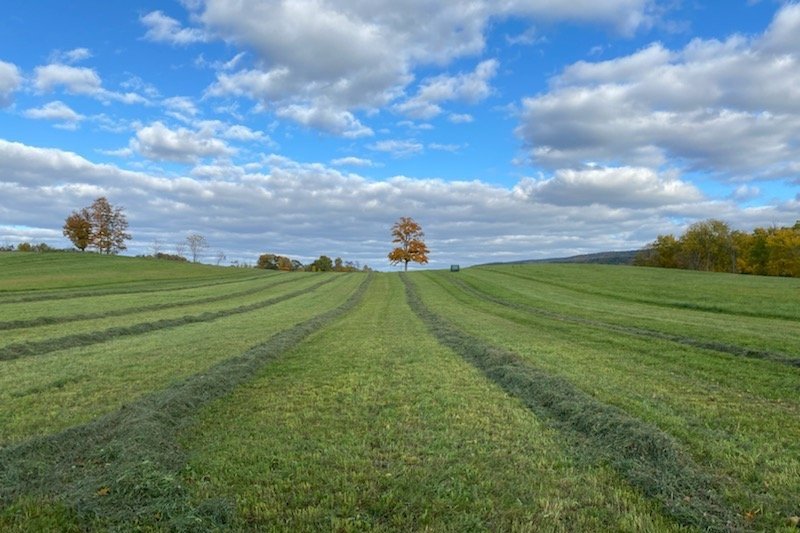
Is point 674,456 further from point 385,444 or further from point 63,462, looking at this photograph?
point 63,462

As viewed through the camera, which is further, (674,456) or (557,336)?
(557,336)

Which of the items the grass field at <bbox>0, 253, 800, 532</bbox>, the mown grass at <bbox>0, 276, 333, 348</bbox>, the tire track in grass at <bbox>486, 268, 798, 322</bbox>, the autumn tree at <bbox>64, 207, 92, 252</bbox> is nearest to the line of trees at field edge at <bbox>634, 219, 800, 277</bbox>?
the tire track in grass at <bbox>486, 268, 798, 322</bbox>

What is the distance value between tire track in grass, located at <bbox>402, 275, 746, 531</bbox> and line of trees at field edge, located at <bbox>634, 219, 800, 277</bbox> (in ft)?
328

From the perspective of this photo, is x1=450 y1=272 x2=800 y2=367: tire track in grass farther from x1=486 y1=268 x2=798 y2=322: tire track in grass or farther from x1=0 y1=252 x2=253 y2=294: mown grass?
x1=0 y1=252 x2=253 y2=294: mown grass

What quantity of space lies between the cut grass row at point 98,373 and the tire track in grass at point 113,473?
0.95m

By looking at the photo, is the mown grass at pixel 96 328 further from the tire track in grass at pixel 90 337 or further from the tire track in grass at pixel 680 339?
the tire track in grass at pixel 680 339

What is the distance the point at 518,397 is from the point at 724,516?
16.4ft

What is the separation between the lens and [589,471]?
632 cm

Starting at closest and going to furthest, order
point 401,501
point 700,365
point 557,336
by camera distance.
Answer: point 401,501
point 700,365
point 557,336

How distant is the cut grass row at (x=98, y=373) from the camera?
28.8 ft

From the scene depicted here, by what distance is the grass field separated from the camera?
5273 millimetres

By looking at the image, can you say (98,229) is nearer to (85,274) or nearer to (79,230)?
(79,230)

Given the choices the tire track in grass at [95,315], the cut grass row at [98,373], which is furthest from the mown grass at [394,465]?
the tire track in grass at [95,315]

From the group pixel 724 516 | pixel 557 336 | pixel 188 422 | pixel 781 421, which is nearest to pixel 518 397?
pixel 781 421
